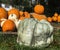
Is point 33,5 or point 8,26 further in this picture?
point 33,5

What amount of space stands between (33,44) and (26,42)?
0.14m

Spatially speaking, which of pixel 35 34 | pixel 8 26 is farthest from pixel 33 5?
pixel 35 34

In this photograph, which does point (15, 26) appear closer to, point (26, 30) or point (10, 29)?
point (10, 29)

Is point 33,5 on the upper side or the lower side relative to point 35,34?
lower

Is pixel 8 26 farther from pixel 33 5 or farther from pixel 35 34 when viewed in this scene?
pixel 33 5

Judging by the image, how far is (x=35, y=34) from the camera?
500 centimetres

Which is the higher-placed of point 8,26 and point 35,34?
point 35,34

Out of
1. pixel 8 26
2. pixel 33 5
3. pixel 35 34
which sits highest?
pixel 35 34

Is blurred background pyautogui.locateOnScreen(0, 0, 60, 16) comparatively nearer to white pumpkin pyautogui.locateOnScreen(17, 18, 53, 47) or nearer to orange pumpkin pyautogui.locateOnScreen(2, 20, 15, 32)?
orange pumpkin pyautogui.locateOnScreen(2, 20, 15, 32)

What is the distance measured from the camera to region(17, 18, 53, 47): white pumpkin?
498 centimetres

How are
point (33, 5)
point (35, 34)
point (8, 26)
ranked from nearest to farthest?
point (35, 34)
point (8, 26)
point (33, 5)

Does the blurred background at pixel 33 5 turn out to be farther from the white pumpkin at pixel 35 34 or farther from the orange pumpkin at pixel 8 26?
the white pumpkin at pixel 35 34

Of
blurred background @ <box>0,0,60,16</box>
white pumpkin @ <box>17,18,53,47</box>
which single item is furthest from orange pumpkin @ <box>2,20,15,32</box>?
blurred background @ <box>0,0,60,16</box>

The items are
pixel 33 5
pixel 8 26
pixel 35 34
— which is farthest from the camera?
pixel 33 5
